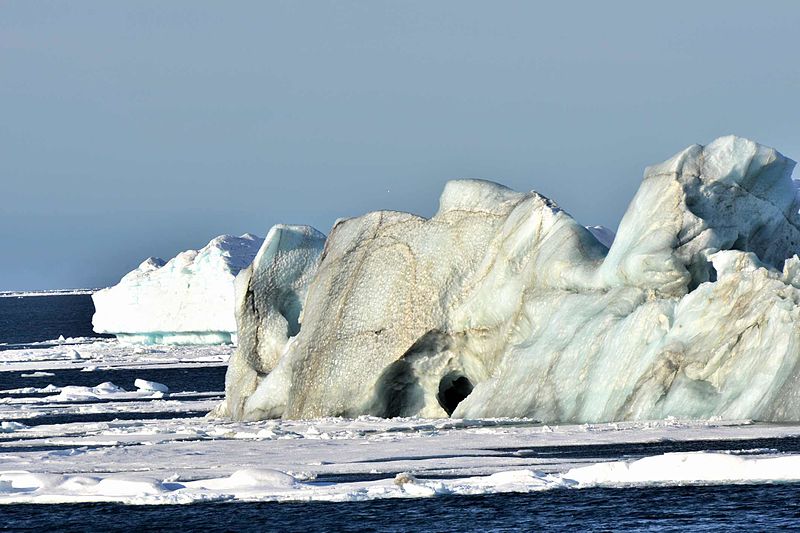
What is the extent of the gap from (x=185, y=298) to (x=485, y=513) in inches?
2328

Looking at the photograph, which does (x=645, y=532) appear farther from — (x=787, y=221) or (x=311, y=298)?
(x=311, y=298)

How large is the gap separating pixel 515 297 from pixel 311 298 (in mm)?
5843

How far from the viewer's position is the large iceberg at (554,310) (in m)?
30.2

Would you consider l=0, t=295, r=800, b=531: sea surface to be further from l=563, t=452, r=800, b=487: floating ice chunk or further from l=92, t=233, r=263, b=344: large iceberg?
l=92, t=233, r=263, b=344: large iceberg

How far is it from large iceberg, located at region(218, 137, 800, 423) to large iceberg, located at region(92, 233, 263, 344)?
3779cm

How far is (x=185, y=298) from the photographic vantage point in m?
78.8

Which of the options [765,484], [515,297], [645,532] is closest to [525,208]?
[515,297]

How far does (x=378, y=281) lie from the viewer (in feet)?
121

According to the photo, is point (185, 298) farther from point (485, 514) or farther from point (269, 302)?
point (485, 514)

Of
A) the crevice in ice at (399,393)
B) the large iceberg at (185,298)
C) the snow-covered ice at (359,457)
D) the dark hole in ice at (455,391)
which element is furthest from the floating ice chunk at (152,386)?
the large iceberg at (185,298)

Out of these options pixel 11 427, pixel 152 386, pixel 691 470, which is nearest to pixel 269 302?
pixel 11 427

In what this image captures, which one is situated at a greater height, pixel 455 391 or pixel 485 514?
pixel 485 514

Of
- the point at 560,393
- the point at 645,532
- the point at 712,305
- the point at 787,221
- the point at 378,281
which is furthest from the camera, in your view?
the point at 378,281

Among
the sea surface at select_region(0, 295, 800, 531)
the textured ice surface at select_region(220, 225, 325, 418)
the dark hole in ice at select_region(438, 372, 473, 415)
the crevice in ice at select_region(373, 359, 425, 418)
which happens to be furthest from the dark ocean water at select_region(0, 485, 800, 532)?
the textured ice surface at select_region(220, 225, 325, 418)
